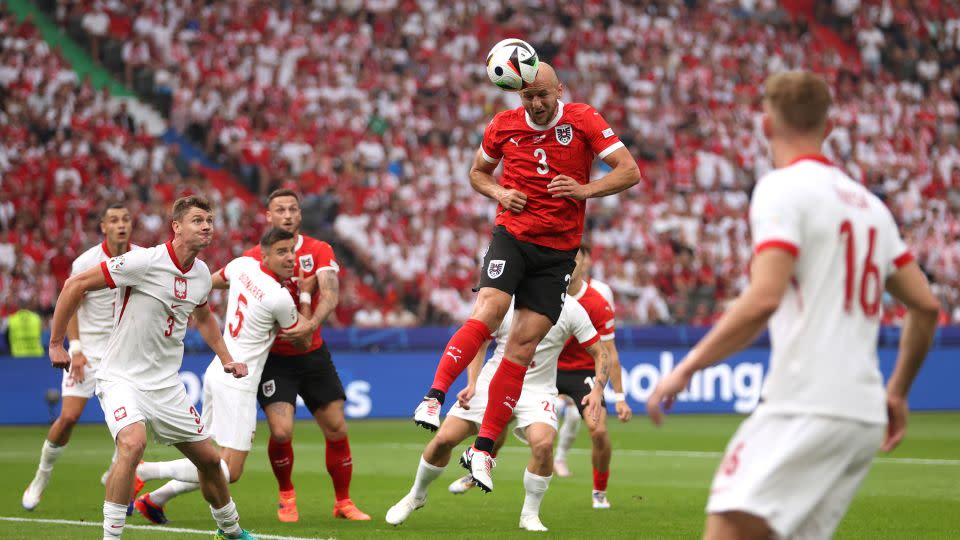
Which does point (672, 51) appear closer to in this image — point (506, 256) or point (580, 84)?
point (580, 84)

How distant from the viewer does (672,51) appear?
32438mm

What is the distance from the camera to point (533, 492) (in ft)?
33.7

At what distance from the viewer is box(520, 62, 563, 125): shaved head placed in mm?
→ 8688

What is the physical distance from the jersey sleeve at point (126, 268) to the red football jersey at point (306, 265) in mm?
2484

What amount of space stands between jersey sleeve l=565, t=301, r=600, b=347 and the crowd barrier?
32.6 ft

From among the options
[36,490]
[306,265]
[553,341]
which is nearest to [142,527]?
[36,490]

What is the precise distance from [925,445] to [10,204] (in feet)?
52.7

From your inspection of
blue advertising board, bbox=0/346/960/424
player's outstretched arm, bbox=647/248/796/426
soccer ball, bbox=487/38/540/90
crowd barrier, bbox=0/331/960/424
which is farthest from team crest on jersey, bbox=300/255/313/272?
crowd barrier, bbox=0/331/960/424

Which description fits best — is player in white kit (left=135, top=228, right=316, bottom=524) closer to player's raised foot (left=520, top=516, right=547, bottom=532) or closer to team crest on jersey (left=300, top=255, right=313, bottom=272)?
team crest on jersey (left=300, top=255, right=313, bottom=272)

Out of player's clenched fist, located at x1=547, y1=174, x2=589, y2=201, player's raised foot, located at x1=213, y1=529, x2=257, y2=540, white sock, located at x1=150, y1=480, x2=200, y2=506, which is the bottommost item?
white sock, located at x1=150, y1=480, x2=200, y2=506

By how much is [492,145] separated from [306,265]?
9.30ft

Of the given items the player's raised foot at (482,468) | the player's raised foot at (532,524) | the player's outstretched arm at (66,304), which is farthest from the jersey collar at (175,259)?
the player's raised foot at (532,524)

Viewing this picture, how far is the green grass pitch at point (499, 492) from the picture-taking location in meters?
10.1

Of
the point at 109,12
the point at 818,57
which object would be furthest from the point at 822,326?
the point at 818,57
